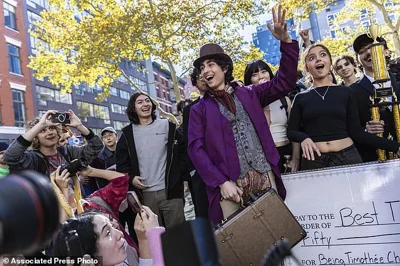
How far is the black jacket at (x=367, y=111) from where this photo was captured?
3.22 m

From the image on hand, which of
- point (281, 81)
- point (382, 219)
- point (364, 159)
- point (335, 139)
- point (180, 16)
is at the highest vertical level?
point (180, 16)

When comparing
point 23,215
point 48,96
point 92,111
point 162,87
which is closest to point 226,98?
point 23,215

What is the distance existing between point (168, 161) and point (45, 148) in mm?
1176

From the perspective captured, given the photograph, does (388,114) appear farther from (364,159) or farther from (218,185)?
(218,185)

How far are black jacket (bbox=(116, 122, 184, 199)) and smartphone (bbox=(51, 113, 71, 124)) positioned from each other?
2.28 feet

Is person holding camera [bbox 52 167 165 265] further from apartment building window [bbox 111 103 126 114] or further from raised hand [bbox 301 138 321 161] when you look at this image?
apartment building window [bbox 111 103 126 114]

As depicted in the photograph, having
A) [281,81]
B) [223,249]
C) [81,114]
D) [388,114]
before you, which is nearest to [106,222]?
[223,249]

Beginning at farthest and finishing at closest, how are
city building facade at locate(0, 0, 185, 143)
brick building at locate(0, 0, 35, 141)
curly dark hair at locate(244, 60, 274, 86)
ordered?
1. city building facade at locate(0, 0, 185, 143)
2. brick building at locate(0, 0, 35, 141)
3. curly dark hair at locate(244, 60, 274, 86)

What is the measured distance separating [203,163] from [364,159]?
1.54m

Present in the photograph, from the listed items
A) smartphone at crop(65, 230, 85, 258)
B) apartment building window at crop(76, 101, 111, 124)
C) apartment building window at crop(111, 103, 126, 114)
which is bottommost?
smartphone at crop(65, 230, 85, 258)

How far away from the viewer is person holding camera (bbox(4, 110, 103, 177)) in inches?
122

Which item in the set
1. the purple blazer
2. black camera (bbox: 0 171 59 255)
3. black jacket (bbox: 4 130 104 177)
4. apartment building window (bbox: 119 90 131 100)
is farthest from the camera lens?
apartment building window (bbox: 119 90 131 100)

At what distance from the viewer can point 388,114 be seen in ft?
10.7

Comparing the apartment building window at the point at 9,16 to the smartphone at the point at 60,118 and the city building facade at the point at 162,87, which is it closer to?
the smartphone at the point at 60,118
